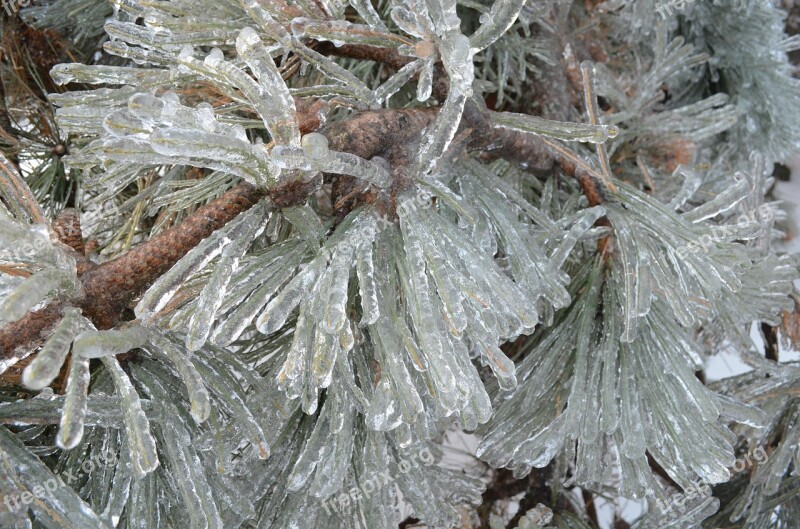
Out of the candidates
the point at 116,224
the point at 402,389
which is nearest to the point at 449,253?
the point at 402,389

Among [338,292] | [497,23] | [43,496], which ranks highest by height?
[497,23]

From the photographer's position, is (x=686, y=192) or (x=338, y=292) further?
(x=686, y=192)

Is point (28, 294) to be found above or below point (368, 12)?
below

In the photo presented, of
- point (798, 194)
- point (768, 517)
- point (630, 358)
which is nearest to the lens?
point (630, 358)

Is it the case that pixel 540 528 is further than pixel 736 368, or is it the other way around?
pixel 736 368

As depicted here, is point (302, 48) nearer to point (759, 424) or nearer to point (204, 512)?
point (204, 512)

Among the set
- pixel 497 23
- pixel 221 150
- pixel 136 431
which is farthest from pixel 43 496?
pixel 497 23

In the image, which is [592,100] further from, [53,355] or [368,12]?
[53,355]
